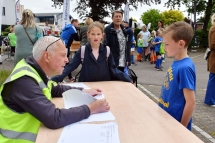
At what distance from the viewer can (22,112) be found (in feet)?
5.62

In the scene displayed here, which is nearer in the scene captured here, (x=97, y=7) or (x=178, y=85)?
(x=178, y=85)

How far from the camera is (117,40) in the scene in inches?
198

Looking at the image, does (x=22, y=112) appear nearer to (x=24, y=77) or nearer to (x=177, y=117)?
(x=24, y=77)

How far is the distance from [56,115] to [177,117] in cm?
97

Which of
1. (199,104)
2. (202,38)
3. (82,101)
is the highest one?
(202,38)

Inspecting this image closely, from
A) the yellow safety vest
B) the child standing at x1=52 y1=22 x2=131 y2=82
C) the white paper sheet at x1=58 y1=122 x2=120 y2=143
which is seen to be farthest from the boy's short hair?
the child standing at x1=52 y1=22 x2=131 y2=82

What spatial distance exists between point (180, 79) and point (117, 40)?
3.06 meters

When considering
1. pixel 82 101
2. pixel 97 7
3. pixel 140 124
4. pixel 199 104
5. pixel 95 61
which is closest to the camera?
pixel 140 124

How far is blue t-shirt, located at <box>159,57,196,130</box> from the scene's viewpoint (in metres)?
2.03

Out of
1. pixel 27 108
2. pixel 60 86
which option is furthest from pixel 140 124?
pixel 60 86

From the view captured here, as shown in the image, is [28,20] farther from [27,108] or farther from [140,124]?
[140,124]

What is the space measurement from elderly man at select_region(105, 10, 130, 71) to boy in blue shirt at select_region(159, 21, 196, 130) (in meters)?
2.79

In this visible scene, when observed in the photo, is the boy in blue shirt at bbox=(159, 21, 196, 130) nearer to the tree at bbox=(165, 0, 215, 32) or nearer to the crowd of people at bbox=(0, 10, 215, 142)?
the crowd of people at bbox=(0, 10, 215, 142)

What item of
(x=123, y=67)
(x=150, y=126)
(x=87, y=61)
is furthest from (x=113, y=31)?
(x=150, y=126)
